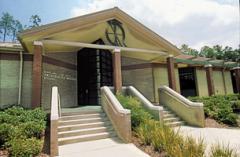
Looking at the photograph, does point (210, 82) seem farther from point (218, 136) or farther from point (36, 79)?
point (36, 79)

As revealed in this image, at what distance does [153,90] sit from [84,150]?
10198 mm

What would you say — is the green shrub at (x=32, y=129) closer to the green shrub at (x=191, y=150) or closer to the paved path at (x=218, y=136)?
the green shrub at (x=191, y=150)

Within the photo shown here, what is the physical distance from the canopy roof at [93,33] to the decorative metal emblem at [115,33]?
18 cm

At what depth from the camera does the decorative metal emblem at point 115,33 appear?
433 inches

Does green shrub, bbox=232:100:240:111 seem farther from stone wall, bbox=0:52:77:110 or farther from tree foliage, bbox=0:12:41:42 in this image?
tree foliage, bbox=0:12:41:42

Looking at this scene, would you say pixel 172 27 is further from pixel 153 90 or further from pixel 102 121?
pixel 102 121

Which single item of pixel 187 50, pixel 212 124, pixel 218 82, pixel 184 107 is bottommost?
pixel 212 124

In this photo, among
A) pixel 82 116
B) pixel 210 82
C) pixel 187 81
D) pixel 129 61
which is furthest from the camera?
pixel 187 81

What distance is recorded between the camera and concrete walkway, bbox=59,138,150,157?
18.2 feet

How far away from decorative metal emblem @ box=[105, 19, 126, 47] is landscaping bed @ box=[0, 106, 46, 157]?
5787 millimetres

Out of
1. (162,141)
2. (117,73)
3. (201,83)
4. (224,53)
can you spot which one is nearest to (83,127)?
(162,141)

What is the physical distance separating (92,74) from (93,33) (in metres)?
2.79

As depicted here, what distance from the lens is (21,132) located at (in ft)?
19.9

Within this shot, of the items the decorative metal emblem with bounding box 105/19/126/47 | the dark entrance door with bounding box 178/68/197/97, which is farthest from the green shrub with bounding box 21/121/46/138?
the dark entrance door with bounding box 178/68/197/97
